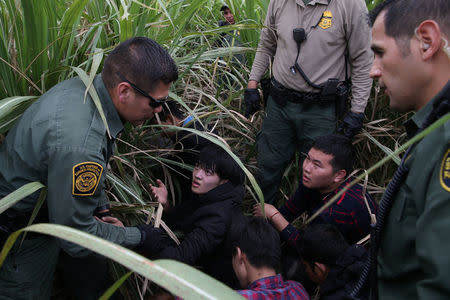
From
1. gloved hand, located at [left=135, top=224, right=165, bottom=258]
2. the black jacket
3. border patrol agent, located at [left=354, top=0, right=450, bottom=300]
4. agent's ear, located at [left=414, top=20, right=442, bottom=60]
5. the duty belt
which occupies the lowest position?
the black jacket

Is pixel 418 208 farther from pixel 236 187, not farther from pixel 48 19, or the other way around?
pixel 48 19

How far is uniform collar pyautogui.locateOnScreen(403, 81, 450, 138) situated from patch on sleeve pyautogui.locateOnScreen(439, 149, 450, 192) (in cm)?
16

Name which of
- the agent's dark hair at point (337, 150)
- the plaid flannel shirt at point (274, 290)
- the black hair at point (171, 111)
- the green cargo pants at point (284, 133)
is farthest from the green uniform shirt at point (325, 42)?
the plaid flannel shirt at point (274, 290)

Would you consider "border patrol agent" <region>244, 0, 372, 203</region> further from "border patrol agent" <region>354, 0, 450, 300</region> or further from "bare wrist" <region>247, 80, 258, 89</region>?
"border patrol agent" <region>354, 0, 450, 300</region>

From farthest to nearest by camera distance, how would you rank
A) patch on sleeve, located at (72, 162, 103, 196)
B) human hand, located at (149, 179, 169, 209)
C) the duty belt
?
1. the duty belt
2. human hand, located at (149, 179, 169, 209)
3. patch on sleeve, located at (72, 162, 103, 196)

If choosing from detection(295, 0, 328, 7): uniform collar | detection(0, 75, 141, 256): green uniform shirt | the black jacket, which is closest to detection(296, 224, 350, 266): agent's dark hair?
the black jacket

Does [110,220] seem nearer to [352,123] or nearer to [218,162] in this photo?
[218,162]

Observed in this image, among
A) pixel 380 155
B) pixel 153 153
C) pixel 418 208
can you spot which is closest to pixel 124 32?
pixel 153 153

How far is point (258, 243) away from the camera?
160cm

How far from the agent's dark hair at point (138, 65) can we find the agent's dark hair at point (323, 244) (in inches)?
41.2

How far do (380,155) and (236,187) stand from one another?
4.18ft

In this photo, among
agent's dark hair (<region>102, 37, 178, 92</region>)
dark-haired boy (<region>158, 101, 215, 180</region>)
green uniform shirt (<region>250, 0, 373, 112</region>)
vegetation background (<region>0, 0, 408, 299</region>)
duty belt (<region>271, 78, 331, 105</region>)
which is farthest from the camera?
duty belt (<region>271, 78, 331, 105</region>)

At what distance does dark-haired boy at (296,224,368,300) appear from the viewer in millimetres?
1484

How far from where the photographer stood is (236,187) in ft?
6.73
